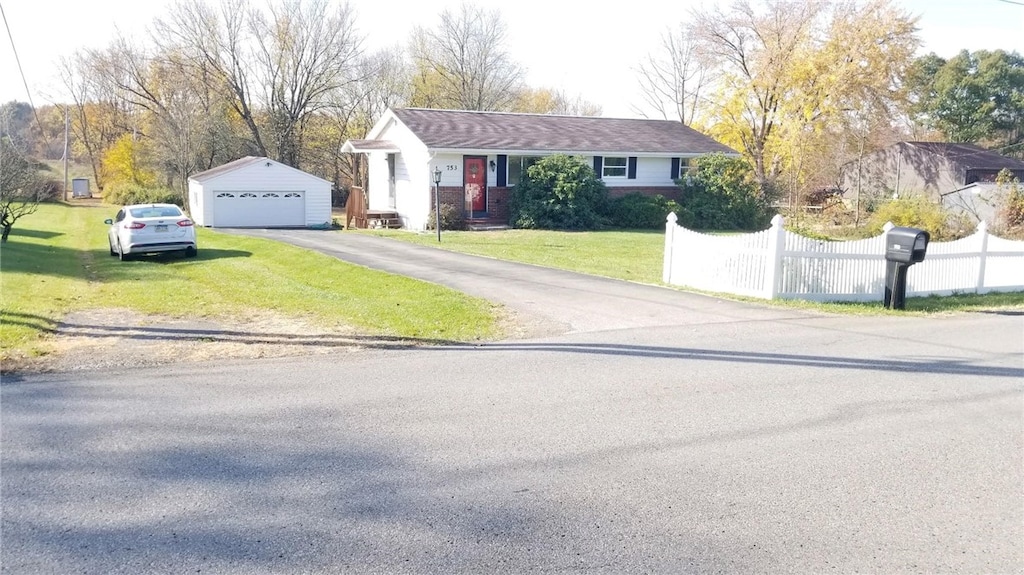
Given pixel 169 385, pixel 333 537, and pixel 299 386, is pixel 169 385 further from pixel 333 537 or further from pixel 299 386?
pixel 333 537

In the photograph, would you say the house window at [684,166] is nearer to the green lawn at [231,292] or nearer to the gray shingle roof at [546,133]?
the gray shingle roof at [546,133]

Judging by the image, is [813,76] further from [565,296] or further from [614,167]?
[565,296]

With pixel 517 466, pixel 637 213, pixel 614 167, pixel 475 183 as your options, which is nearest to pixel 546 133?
pixel 614 167

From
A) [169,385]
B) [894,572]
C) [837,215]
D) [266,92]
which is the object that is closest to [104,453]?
[169,385]

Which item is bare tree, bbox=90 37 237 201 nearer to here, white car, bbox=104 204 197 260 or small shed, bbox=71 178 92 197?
small shed, bbox=71 178 92 197

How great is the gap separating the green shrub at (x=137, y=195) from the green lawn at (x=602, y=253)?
66.7 feet

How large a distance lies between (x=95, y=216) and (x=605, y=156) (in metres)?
26.2

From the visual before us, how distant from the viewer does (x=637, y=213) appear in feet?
103

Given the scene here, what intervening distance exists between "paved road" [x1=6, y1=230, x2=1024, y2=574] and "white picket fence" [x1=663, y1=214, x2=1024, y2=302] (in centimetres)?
435

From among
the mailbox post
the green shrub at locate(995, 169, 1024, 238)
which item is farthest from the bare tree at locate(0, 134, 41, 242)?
the green shrub at locate(995, 169, 1024, 238)

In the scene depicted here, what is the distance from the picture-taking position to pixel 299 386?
23.6 ft

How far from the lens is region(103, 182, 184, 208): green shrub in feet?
150

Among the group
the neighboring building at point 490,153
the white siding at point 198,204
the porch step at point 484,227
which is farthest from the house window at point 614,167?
the white siding at point 198,204

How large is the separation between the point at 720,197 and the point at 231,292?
23.2m
